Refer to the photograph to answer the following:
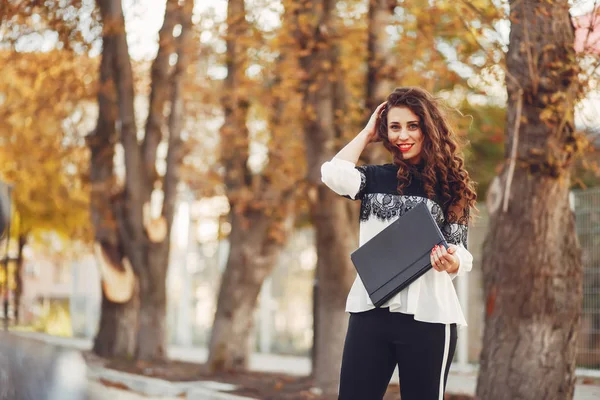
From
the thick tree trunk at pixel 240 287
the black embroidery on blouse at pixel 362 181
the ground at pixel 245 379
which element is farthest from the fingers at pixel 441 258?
the thick tree trunk at pixel 240 287

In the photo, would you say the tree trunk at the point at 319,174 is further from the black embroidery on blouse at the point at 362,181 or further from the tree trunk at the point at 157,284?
the black embroidery on blouse at the point at 362,181

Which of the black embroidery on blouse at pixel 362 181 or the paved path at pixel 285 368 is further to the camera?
the paved path at pixel 285 368

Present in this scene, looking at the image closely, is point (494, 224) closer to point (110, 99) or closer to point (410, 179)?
point (410, 179)

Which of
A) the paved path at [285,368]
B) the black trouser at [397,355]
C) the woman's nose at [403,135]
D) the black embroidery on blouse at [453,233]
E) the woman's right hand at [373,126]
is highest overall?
the woman's right hand at [373,126]

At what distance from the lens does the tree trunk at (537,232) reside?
7.56 m

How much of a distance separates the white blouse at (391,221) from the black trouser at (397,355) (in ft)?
0.16

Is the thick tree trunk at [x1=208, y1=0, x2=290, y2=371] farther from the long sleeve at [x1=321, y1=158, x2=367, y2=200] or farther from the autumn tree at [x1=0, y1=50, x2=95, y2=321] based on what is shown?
the long sleeve at [x1=321, y1=158, x2=367, y2=200]

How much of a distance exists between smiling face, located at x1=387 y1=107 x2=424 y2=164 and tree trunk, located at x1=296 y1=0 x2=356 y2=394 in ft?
19.3

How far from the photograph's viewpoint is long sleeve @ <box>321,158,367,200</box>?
4.21 m

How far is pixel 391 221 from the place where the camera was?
166 inches

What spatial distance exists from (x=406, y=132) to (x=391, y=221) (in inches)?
15.1

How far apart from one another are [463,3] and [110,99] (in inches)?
381

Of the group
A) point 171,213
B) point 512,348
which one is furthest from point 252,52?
point 512,348

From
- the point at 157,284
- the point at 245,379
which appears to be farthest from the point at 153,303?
the point at 245,379
